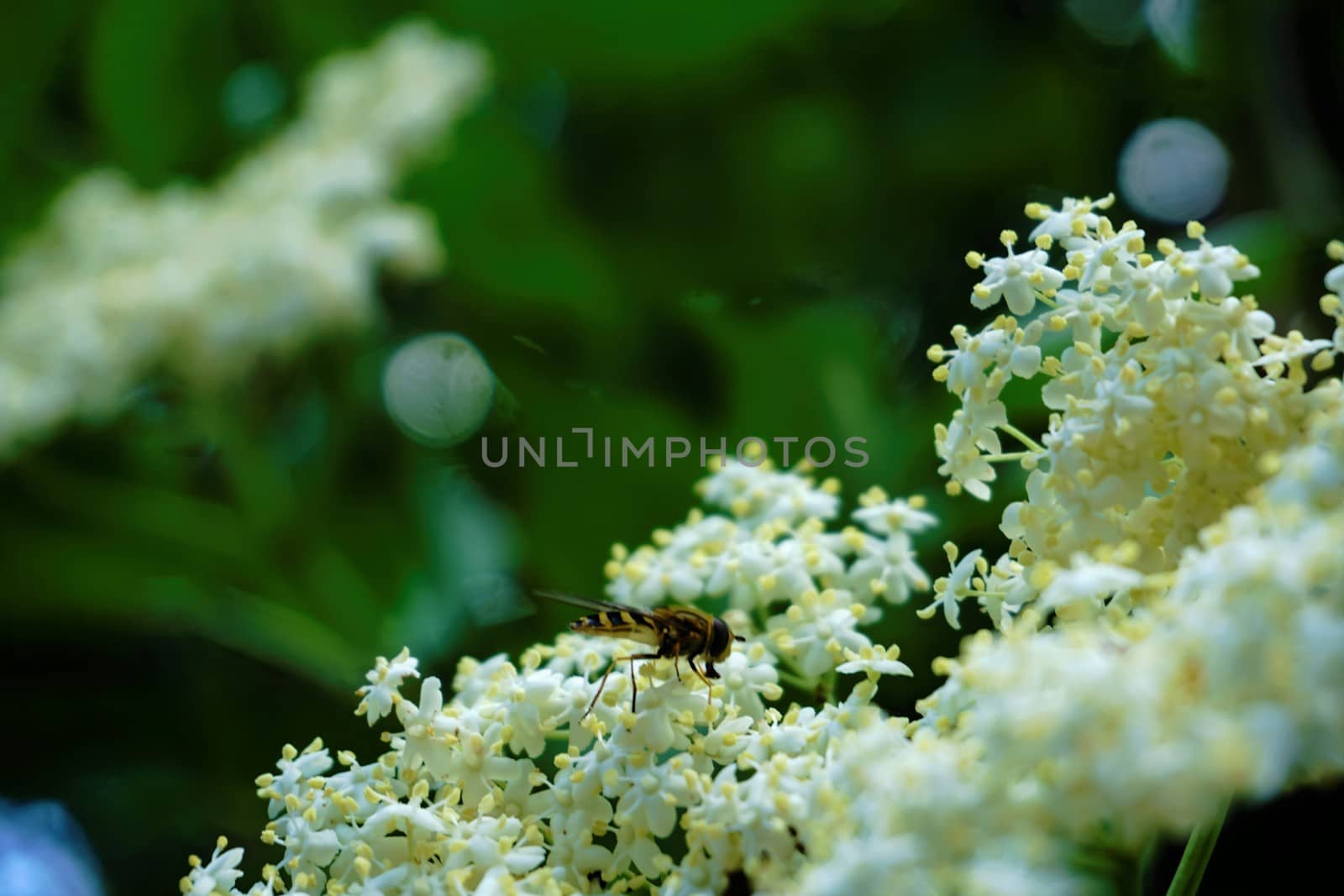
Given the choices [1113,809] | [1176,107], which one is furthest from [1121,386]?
[1176,107]

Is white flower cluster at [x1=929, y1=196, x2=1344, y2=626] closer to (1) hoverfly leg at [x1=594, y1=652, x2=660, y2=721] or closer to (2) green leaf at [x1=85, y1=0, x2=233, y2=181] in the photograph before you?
(1) hoverfly leg at [x1=594, y1=652, x2=660, y2=721]

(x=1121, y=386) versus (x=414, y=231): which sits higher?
(x=414, y=231)

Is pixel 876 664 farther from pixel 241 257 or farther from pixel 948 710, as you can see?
pixel 241 257

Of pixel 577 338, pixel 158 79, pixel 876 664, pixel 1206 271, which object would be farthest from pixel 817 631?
pixel 158 79

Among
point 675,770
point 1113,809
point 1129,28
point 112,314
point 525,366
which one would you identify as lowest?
point 1113,809

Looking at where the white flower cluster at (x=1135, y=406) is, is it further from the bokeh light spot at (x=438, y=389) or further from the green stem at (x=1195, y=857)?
the bokeh light spot at (x=438, y=389)

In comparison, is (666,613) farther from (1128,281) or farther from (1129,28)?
(1129,28)
